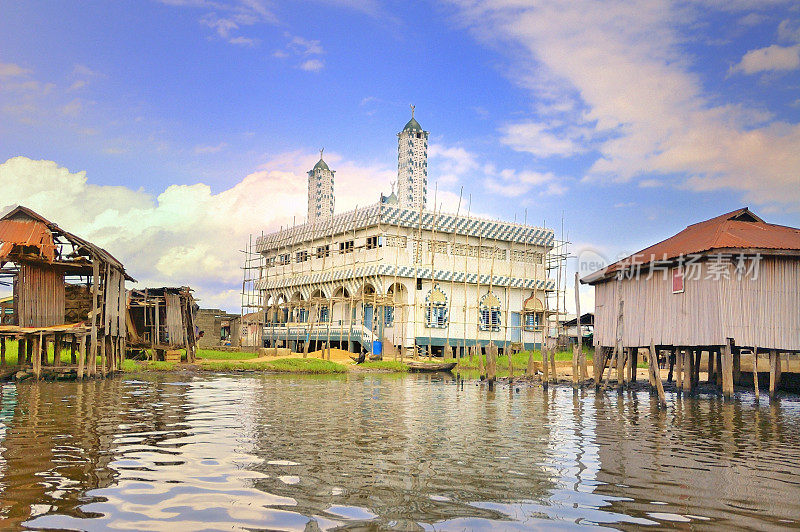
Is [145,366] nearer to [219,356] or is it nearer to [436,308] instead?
[219,356]

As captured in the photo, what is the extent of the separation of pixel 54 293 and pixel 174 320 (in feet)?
32.9

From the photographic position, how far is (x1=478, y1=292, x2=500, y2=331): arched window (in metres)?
55.9

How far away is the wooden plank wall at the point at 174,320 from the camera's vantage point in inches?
1532

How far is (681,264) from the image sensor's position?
24984 mm

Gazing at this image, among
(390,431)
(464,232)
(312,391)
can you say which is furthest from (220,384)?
(464,232)

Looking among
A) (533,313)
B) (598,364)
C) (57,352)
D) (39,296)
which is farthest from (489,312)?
(39,296)

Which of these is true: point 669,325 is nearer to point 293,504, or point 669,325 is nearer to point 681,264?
point 681,264

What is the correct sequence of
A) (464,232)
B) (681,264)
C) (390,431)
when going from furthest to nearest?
(464,232) < (681,264) < (390,431)

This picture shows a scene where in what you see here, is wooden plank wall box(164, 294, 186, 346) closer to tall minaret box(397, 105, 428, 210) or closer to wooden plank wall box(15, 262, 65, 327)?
wooden plank wall box(15, 262, 65, 327)

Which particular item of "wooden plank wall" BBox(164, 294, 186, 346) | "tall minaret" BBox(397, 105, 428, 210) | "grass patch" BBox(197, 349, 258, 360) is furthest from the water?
"tall minaret" BBox(397, 105, 428, 210)

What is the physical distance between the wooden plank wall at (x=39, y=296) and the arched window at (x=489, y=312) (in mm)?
33231

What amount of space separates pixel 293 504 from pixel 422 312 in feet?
149

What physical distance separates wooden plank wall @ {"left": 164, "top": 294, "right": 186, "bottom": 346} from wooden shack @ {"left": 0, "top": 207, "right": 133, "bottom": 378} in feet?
24.0

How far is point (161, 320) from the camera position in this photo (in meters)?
40.5
